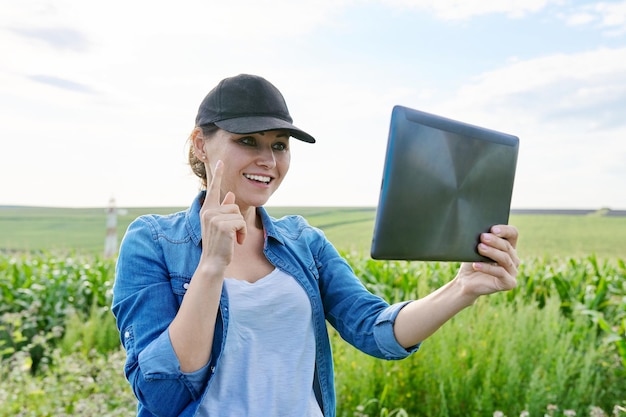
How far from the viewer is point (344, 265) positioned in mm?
2096

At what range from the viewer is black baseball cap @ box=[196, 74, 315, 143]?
5.80 feet

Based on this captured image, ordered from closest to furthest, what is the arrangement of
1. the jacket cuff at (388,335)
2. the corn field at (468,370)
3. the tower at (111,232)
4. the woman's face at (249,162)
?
the woman's face at (249,162) → the jacket cuff at (388,335) → the corn field at (468,370) → the tower at (111,232)

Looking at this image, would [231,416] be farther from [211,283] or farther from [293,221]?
[293,221]

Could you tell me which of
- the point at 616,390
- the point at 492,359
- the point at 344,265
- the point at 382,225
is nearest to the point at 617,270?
the point at 616,390

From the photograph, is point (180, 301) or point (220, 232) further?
point (180, 301)

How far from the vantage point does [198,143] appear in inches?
75.5

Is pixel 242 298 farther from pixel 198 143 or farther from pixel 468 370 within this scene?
pixel 468 370

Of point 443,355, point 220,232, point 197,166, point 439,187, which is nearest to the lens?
point 220,232

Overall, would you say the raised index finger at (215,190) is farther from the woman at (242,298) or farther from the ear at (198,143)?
the ear at (198,143)

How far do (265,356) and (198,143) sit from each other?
64 cm

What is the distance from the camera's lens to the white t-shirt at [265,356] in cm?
171

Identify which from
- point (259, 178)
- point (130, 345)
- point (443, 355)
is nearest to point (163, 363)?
point (130, 345)

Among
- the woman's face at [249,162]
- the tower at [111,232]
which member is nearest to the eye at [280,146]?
the woman's face at [249,162]

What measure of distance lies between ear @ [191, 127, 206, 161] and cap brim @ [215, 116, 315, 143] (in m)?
0.13
